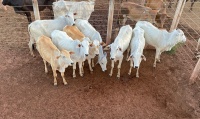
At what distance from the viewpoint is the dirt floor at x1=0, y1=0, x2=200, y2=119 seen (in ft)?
19.5

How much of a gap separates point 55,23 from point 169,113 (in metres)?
4.32

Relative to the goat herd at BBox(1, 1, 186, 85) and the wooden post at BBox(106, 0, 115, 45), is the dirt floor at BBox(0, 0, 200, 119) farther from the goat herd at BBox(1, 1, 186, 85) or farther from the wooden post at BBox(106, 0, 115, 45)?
the wooden post at BBox(106, 0, 115, 45)

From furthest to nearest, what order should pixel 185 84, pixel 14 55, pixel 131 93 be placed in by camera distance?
pixel 14 55 < pixel 185 84 < pixel 131 93

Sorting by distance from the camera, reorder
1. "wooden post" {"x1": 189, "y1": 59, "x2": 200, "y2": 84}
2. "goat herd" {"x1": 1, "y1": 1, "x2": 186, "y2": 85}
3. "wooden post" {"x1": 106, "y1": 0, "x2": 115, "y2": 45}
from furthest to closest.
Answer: "wooden post" {"x1": 106, "y1": 0, "x2": 115, "y2": 45} < "wooden post" {"x1": 189, "y1": 59, "x2": 200, "y2": 84} < "goat herd" {"x1": 1, "y1": 1, "x2": 186, "y2": 85}

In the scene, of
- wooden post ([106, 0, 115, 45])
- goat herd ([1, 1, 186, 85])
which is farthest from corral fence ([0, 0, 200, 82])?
goat herd ([1, 1, 186, 85])

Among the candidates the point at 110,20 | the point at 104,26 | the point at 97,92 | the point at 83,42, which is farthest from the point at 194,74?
the point at 104,26

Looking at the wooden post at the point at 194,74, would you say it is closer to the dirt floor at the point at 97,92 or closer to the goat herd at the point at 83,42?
the dirt floor at the point at 97,92

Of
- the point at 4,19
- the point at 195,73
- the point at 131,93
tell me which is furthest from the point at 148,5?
the point at 4,19

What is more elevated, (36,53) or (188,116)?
(36,53)

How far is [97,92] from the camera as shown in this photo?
255 inches

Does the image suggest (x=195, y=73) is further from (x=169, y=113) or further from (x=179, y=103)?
(x=169, y=113)

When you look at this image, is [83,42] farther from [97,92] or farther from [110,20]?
[110,20]

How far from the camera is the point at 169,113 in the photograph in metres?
6.07

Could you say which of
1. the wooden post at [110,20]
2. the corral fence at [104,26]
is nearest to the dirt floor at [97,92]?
the corral fence at [104,26]
